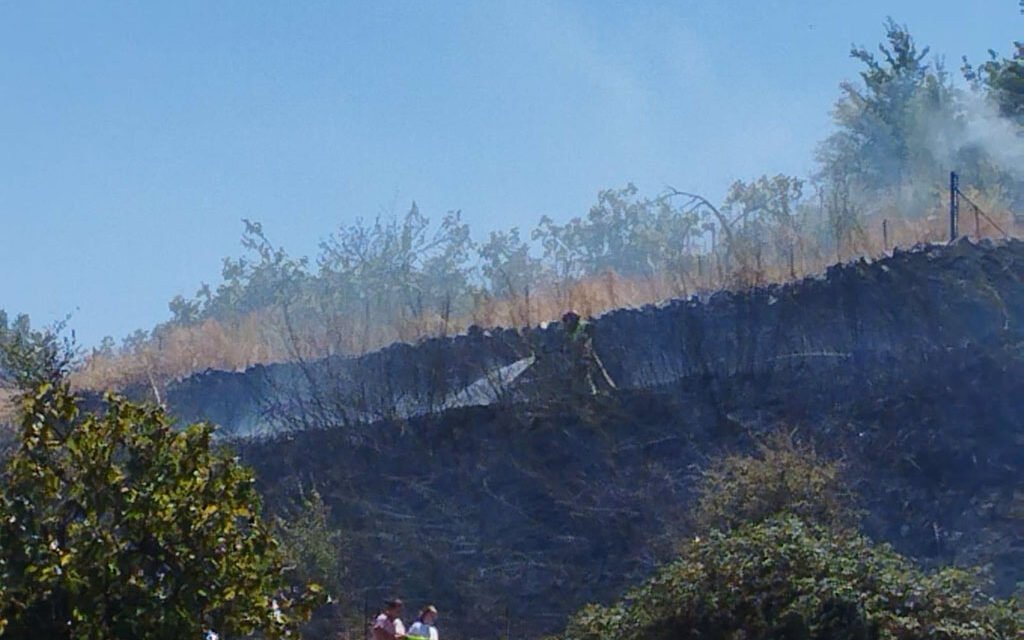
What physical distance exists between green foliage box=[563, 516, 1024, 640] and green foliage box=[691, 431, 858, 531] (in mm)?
4254

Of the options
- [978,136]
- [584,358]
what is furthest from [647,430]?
[978,136]

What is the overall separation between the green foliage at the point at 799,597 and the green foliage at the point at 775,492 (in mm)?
4254

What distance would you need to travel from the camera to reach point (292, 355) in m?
30.6

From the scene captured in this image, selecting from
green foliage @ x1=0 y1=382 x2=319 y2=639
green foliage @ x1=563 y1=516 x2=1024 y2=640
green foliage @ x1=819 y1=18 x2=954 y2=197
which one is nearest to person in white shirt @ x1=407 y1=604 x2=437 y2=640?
green foliage @ x1=563 y1=516 x2=1024 y2=640

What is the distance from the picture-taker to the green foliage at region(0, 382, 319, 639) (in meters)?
9.16

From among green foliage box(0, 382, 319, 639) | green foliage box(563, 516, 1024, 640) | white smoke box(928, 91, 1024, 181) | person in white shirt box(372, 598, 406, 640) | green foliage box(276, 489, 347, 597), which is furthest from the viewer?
white smoke box(928, 91, 1024, 181)

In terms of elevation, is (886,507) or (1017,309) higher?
(1017,309)

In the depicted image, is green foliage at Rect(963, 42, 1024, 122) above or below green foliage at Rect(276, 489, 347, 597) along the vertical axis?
above

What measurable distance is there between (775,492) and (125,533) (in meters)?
12.8

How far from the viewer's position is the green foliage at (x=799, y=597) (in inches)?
544

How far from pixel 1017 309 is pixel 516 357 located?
817 centimetres

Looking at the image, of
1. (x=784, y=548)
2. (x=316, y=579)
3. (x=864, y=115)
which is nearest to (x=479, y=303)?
(x=316, y=579)

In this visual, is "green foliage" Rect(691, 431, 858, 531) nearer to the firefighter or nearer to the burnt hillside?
the burnt hillside

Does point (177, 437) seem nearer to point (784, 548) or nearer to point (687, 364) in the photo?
point (784, 548)
